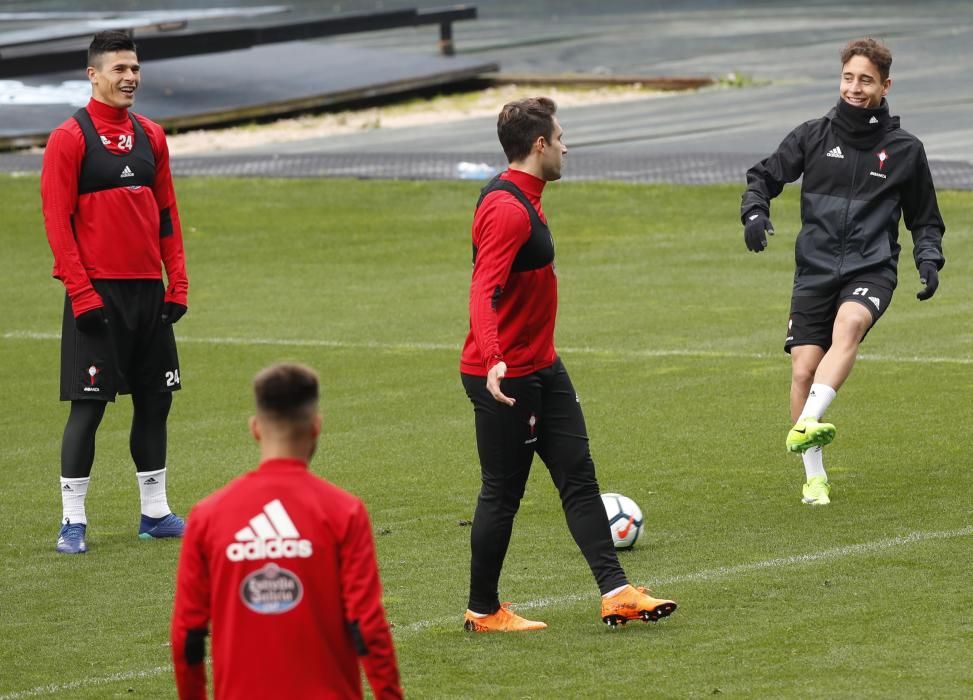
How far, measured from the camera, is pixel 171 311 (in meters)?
8.39

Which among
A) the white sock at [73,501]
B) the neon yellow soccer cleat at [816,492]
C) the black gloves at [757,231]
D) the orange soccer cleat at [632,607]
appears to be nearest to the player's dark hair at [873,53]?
the black gloves at [757,231]

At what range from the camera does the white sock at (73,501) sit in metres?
8.31

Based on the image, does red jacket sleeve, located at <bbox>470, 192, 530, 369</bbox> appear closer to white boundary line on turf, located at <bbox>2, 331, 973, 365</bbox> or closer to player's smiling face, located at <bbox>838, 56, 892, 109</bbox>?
player's smiling face, located at <bbox>838, 56, 892, 109</bbox>

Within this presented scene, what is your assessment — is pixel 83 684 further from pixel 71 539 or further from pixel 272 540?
pixel 272 540

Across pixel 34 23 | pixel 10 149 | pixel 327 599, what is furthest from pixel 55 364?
pixel 34 23

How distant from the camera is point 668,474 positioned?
9531mm

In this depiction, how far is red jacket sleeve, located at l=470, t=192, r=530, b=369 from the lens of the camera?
6.37m

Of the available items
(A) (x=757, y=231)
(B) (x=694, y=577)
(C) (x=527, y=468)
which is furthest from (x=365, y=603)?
(A) (x=757, y=231)

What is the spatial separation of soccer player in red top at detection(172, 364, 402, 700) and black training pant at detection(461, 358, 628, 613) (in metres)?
2.53

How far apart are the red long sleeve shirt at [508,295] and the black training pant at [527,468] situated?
0.09m

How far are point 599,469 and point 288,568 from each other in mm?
5694

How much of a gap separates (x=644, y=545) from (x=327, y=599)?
4089 mm

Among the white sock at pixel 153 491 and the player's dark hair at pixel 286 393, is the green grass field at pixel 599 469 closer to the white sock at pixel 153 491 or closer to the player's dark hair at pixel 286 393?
the white sock at pixel 153 491

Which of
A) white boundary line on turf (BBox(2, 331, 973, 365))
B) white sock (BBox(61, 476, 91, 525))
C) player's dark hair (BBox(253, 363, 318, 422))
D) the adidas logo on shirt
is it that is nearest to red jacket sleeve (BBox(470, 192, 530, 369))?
player's dark hair (BBox(253, 363, 318, 422))
